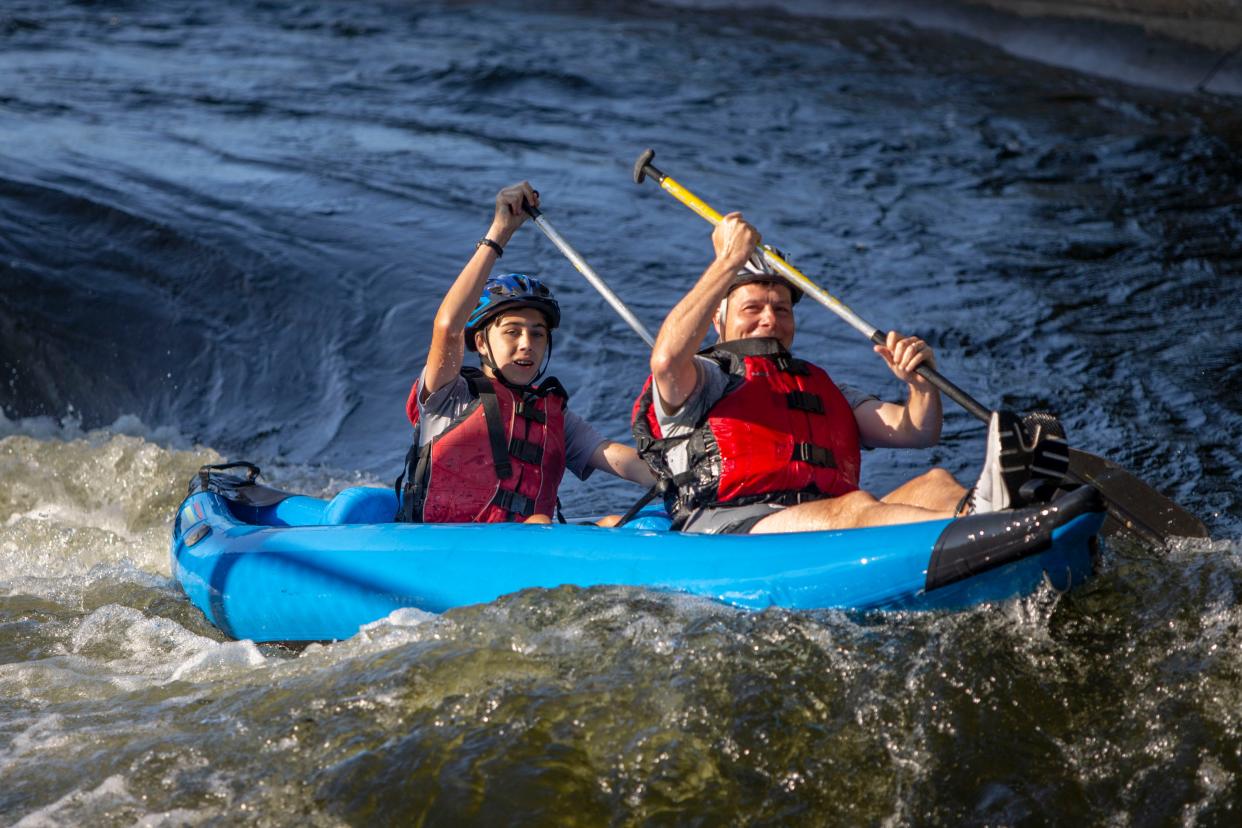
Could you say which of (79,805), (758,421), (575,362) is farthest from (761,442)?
(575,362)

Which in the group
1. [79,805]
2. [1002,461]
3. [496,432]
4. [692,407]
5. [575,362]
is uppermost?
[1002,461]

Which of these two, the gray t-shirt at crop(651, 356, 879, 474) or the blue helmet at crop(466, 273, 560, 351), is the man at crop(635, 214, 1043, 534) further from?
the blue helmet at crop(466, 273, 560, 351)

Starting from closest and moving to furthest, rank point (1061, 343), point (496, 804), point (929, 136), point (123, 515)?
1. point (496, 804)
2. point (123, 515)
3. point (1061, 343)
4. point (929, 136)

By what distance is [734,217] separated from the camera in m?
4.09

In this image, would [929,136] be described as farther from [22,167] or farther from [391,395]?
[22,167]

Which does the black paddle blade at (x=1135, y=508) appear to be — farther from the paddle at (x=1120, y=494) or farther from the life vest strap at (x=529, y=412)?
the life vest strap at (x=529, y=412)

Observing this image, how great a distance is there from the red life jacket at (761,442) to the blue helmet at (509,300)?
0.58 metres

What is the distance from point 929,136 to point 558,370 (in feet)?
18.3

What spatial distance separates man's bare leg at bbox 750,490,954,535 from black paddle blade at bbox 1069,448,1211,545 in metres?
0.75

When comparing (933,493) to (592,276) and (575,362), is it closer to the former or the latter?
(592,276)

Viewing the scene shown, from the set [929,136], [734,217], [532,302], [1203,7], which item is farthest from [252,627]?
[1203,7]

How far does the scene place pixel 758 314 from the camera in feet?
14.6

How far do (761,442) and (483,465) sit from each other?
1039 mm

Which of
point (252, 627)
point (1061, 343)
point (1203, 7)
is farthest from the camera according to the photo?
point (1203, 7)
